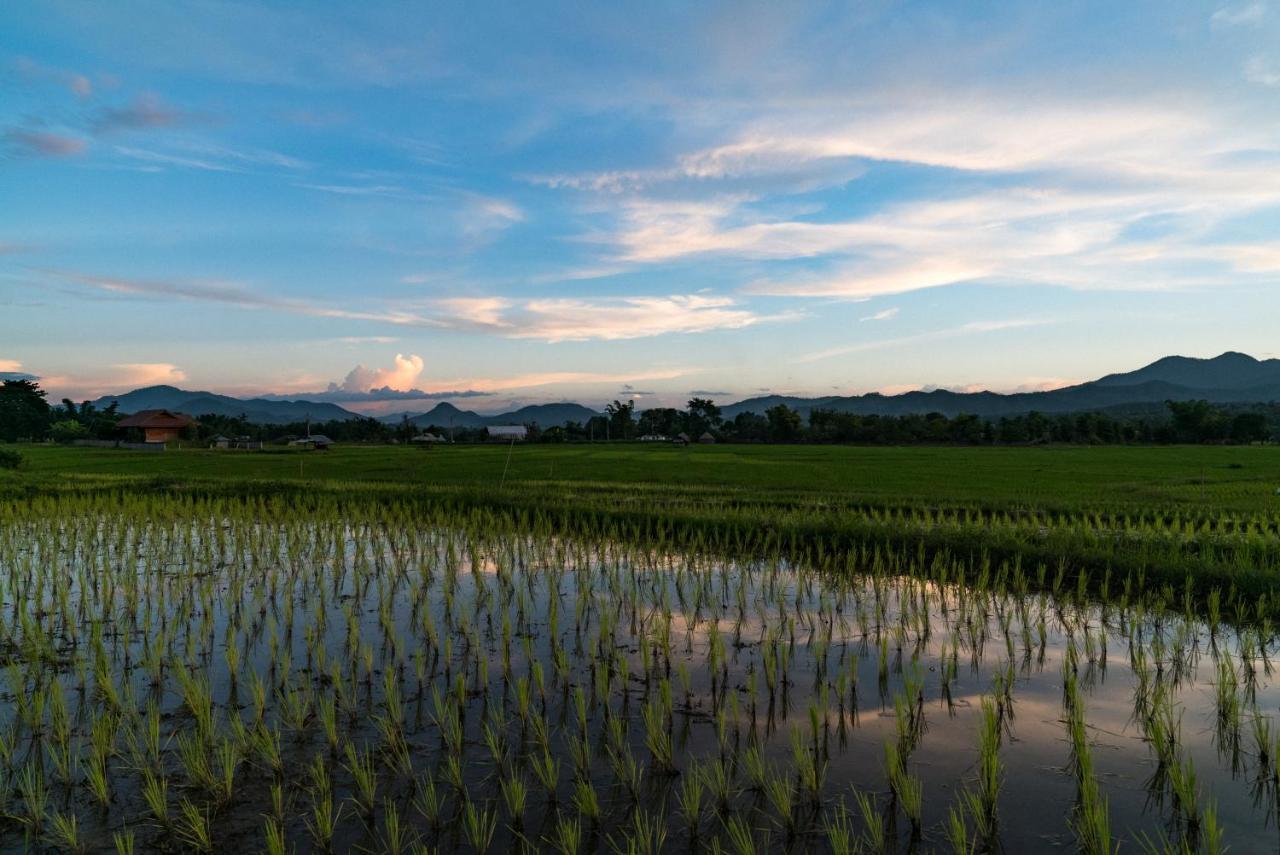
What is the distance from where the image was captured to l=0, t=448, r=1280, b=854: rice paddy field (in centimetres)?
351

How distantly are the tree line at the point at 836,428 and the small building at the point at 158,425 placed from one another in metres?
0.96

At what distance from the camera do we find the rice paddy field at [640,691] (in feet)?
11.5

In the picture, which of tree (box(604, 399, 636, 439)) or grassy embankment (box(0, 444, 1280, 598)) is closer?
grassy embankment (box(0, 444, 1280, 598))

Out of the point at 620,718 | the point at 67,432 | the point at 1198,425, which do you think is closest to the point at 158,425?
the point at 67,432

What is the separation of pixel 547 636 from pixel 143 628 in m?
3.78

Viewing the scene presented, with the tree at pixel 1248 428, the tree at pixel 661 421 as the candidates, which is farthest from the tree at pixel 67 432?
the tree at pixel 1248 428

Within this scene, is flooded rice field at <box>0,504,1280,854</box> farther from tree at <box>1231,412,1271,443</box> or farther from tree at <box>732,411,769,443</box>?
tree at <box>1231,412,1271,443</box>

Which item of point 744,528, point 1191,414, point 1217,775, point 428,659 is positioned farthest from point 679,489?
point 1191,414

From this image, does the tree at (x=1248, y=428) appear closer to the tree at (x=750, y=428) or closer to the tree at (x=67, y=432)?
the tree at (x=750, y=428)

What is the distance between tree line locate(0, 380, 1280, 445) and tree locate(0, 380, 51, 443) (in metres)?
0.07

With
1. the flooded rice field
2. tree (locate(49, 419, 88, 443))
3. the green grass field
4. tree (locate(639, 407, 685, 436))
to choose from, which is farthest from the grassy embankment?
tree (locate(639, 407, 685, 436))

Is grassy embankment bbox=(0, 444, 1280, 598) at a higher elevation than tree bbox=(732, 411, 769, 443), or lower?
lower

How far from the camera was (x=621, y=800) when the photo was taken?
3.73 meters

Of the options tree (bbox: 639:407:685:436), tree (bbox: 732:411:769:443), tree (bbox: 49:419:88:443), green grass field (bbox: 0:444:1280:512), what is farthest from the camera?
tree (bbox: 639:407:685:436)
